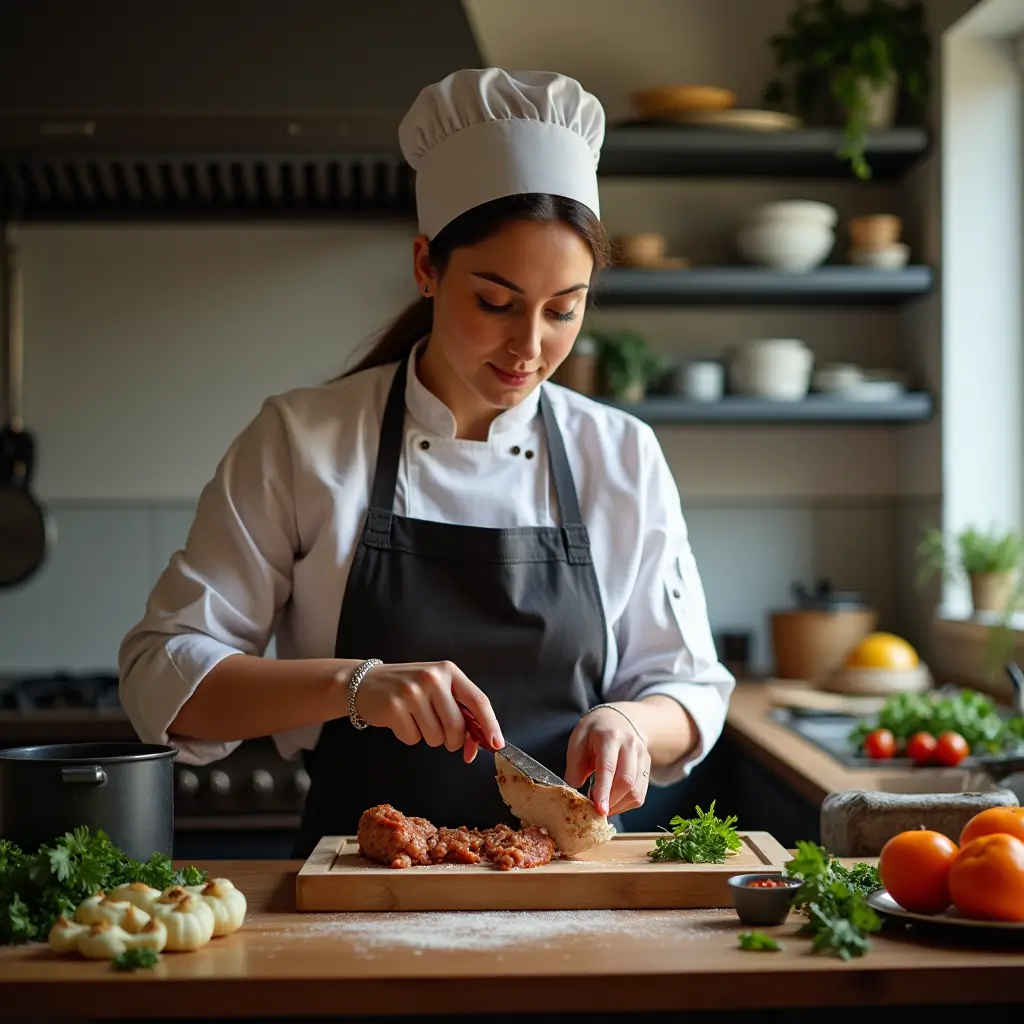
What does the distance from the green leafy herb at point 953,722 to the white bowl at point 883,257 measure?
126cm

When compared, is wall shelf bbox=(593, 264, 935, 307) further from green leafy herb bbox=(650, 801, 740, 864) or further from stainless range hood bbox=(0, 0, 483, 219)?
green leafy herb bbox=(650, 801, 740, 864)

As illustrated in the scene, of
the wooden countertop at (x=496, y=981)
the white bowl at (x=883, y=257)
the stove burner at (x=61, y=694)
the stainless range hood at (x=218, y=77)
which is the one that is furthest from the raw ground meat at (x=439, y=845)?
the white bowl at (x=883, y=257)

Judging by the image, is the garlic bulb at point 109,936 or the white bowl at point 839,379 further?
the white bowl at point 839,379

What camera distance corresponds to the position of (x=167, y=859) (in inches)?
48.9

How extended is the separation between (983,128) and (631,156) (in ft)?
2.70

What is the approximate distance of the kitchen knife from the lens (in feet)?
4.58

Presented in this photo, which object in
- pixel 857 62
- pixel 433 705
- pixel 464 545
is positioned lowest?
pixel 433 705

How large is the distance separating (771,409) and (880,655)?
655 mm

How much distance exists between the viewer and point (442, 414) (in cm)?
176

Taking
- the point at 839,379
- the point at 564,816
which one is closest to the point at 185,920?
the point at 564,816

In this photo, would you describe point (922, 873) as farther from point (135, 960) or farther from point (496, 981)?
point (135, 960)

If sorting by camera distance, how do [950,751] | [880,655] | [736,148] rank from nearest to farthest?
[950,751] < [880,655] < [736,148]

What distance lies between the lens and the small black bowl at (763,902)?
46.0 inches

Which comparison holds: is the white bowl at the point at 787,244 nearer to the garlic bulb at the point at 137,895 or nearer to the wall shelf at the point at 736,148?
the wall shelf at the point at 736,148
